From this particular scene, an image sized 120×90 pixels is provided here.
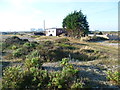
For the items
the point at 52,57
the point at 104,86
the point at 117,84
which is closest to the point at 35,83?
the point at 104,86

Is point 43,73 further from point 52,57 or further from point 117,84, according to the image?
point 52,57

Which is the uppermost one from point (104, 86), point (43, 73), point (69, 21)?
point (69, 21)

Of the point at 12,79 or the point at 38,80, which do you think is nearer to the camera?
the point at 12,79

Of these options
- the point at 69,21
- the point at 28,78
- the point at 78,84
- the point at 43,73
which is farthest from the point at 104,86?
the point at 69,21

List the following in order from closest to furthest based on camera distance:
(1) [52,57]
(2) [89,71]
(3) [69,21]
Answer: (2) [89,71], (1) [52,57], (3) [69,21]

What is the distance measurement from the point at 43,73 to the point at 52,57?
617 centimetres

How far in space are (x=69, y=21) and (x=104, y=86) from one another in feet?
121

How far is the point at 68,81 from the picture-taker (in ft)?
25.0

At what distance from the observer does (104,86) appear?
7930mm

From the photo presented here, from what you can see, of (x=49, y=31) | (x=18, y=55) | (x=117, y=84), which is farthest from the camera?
(x=49, y=31)

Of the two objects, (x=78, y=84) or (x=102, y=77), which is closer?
(x=78, y=84)

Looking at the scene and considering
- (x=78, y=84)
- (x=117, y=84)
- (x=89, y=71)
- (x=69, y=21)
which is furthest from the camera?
(x=69, y=21)

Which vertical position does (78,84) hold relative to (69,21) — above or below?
below

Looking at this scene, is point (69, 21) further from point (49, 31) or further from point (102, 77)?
point (102, 77)
